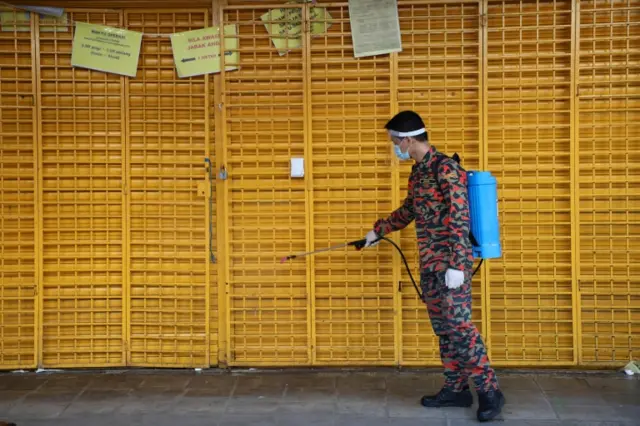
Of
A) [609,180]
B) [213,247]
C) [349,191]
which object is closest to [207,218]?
[213,247]

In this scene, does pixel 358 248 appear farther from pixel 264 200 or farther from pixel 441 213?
pixel 264 200

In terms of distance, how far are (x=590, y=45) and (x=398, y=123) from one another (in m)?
1.99

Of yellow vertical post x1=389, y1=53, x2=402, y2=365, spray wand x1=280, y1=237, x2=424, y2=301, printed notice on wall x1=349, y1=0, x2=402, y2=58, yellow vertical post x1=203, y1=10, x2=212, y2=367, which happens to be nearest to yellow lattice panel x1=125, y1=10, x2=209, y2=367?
yellow vertical post x1=203, y1=10, x2=212, y2=367

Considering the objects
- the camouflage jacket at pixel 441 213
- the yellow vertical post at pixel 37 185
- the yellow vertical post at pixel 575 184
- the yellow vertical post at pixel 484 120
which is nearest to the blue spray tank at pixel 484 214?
the camouflage jacket at pixel 441 213

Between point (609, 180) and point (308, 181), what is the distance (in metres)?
2.45

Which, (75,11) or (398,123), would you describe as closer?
(398,123)

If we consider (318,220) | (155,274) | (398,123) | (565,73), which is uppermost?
(565,73)

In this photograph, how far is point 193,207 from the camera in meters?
5.99

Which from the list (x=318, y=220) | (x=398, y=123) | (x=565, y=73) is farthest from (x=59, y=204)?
(x=565, y=73)

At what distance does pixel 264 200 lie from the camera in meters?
5.97

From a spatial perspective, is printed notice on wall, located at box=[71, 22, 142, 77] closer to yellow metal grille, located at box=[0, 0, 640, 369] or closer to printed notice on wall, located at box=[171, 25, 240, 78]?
yellow metal grille, located at box=[0, 0, 640, 369]

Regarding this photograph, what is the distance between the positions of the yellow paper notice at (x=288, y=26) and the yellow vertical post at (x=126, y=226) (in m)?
1.26

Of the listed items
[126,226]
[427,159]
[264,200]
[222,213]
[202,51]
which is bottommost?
[126,226]

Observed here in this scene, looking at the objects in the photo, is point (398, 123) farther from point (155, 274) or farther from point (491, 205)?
point (155, 274)
